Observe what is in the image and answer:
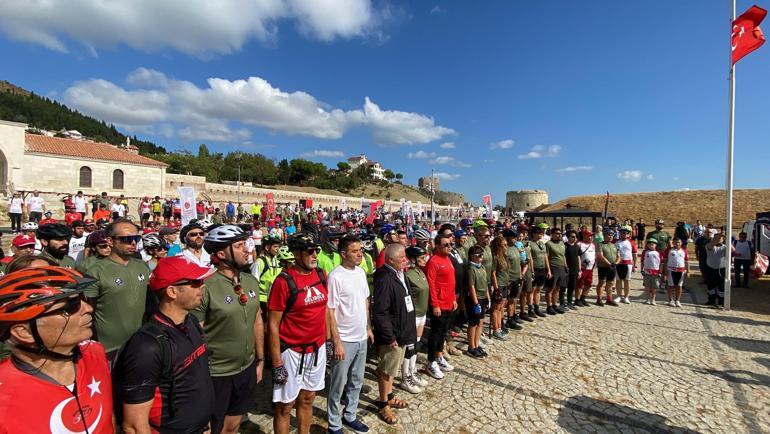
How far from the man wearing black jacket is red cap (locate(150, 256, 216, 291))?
214 cm

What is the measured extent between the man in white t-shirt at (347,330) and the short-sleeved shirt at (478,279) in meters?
2.44

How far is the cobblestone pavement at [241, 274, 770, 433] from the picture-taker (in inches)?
151

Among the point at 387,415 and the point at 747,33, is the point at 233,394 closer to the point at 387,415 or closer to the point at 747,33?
the point at 387,415

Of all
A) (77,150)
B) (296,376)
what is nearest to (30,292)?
(296,376)

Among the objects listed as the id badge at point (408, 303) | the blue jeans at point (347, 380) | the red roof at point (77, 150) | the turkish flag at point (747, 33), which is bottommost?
the blue jeans at point (347, 380)

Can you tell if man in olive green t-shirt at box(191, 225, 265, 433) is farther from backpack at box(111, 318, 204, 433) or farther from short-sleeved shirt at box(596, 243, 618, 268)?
short-sleeved shirt at box(596, 243, 618, 268)

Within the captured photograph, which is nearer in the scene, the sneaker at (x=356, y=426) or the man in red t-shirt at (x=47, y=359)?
the man in red t-shirt at (x=47, y=359)

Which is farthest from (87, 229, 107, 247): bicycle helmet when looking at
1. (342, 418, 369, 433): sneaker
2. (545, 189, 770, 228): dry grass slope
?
(545, 189, 770, 228): dry grass slope

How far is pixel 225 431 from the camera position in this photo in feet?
9.05

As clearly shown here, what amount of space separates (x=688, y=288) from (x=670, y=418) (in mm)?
9903

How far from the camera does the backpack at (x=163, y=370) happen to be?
5.72ft

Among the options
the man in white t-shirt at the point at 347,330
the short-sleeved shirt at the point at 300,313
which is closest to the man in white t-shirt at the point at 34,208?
the short-sleeved shirt at the point at 300,313

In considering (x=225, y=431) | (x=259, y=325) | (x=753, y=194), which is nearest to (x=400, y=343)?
(x=259, y=325)

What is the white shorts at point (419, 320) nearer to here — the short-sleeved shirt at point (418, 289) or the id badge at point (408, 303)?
the short-sleeved shirt at point (418, 289)
